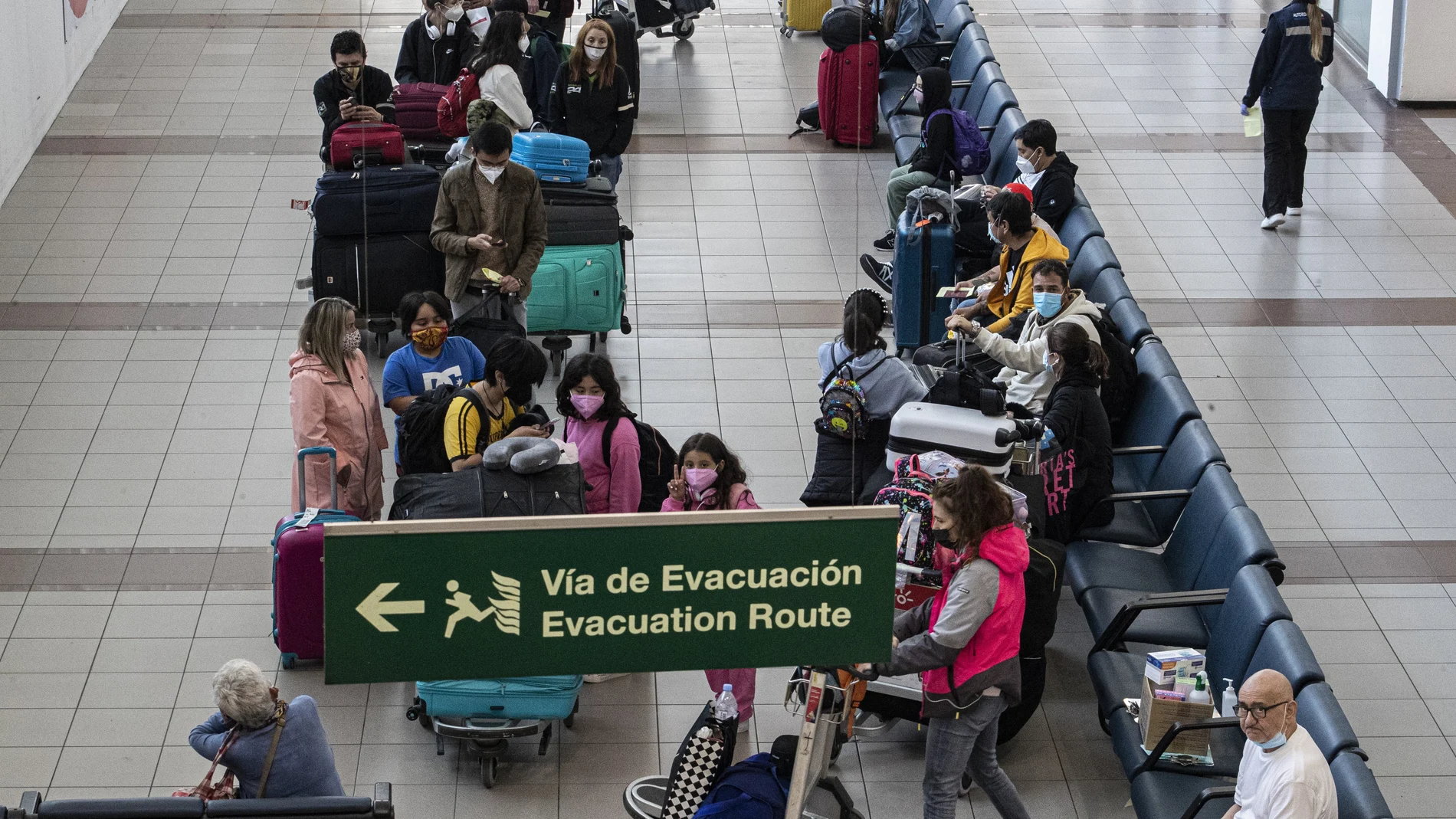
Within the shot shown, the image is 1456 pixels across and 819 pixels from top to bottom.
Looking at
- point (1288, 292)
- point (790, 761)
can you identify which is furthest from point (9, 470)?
point (1288, 292)

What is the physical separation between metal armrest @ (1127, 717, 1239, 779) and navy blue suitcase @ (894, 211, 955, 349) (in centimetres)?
390

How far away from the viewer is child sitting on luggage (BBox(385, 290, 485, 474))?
23.6ft

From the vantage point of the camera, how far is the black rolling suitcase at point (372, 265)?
29.7 ft

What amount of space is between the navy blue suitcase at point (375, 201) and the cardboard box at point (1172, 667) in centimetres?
492

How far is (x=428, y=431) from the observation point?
6668mm

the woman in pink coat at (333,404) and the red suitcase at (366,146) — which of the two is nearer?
the woman in pink coat at (333,404)

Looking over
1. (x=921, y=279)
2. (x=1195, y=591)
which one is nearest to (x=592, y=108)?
(x=921, y=279)

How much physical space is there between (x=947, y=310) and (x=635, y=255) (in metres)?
2.45

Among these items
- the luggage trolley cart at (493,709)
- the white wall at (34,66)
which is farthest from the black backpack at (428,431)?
the white wall at (34,66)

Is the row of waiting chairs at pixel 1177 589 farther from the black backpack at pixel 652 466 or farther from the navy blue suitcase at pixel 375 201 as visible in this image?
the navy blue suitcase at pixel 375 201

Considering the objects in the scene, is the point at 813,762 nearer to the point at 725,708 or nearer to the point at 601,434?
the point at 725,708

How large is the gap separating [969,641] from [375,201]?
4.88 meters

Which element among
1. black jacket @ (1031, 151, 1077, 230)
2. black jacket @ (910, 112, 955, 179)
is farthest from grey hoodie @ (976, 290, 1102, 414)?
black jacket @ (910, 112, 955, 179)

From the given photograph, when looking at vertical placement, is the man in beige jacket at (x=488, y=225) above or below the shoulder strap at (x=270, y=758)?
above
